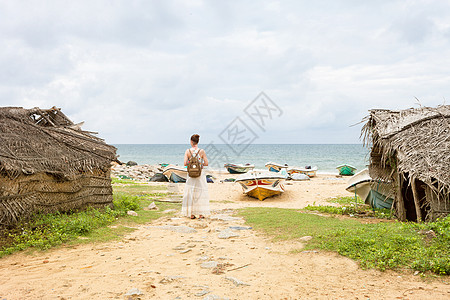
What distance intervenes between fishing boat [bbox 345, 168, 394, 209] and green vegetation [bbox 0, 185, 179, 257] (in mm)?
7172

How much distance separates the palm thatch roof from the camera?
672 cm

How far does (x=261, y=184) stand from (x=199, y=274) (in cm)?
1085

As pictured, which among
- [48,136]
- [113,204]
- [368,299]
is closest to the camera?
[368,299]

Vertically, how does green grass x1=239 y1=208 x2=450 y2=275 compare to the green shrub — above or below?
below

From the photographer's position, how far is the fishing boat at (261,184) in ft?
51.1

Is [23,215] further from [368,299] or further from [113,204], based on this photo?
[368,299]

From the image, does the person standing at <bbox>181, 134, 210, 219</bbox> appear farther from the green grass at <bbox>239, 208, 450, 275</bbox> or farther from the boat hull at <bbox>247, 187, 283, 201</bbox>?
the boat hull at <bbox>247, 187, 283, 201</bbox>

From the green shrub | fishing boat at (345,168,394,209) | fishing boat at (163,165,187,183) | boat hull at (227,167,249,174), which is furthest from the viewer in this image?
boat hull at (227,167,249,174)

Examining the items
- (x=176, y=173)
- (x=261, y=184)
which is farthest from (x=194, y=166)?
(x=176, y=173)

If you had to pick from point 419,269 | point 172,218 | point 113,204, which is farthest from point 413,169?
point 113,204

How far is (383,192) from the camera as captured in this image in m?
10.6

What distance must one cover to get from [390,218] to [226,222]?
4539 mm

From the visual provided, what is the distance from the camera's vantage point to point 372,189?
10.9 metres

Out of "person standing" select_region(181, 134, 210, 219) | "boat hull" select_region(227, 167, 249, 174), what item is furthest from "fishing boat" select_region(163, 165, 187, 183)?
"person standing" select_region(181, 134, 210, 219)
